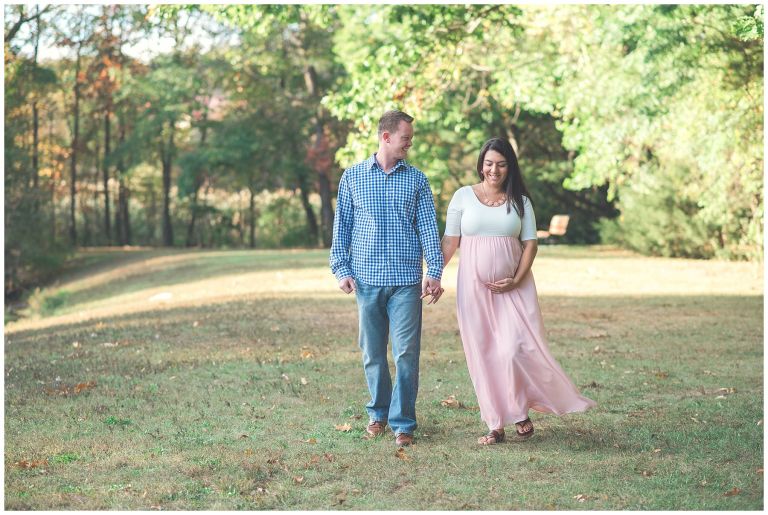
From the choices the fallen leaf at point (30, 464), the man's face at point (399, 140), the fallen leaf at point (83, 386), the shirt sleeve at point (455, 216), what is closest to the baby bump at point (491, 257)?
the shirt sleeve at point (455, 216)

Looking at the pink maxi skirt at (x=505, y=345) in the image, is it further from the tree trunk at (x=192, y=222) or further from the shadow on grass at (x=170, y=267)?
the tree trunk at (x=192, y=222)

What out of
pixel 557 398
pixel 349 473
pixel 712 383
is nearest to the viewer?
pixel 349 473

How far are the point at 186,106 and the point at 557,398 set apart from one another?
28816mm

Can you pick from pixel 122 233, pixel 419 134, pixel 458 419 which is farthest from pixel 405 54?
pixel 122 233

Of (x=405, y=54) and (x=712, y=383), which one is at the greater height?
(x=405, y=54)

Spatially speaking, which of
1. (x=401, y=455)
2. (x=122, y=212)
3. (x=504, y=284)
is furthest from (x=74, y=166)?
(x=401, y=455)

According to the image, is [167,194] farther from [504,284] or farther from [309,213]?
[504,284]

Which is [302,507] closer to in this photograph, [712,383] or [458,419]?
[458,419]

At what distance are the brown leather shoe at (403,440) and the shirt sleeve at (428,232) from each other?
1.04 metres

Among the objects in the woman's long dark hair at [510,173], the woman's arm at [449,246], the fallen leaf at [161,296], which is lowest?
the fallen leaf at [161,296]

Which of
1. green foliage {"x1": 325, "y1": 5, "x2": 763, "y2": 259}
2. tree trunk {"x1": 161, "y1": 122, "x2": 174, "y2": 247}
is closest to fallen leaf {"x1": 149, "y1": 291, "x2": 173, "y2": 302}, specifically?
green foliage {"x1": 325, "y1": 5, "x2": 763, "y2": 259}

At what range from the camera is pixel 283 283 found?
802 inches

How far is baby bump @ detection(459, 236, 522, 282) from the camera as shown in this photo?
6758 millimetres

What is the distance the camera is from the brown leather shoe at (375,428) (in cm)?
701
